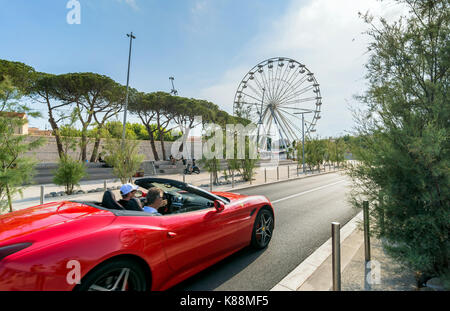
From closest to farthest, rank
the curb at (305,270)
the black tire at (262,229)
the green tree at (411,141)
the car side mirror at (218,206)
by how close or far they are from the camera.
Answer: the green tree at (411,141)
the curb at (305,270)
the car side mirror at (218,206)
the black tire at (262,229)

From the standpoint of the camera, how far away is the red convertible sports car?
1.46 metres

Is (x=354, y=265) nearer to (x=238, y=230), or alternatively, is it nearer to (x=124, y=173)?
(x=238, y=230)

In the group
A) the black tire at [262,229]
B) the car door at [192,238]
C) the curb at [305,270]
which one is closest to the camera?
the car door at [192,238]

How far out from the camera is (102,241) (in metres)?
1.72

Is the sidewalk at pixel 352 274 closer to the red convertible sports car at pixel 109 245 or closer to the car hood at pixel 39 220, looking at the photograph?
the red convertible sports car at pixel 109 245

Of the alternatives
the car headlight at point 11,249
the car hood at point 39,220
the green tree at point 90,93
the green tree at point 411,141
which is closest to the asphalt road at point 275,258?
the green tree at point 411,141

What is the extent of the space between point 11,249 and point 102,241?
53cm

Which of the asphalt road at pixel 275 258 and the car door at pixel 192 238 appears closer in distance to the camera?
the car door at pixel 192 238

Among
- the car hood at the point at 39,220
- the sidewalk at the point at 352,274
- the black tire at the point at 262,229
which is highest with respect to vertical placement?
the car hood at the point at 39,220

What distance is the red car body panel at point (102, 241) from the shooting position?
4.75 feet

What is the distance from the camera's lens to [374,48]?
273 cm

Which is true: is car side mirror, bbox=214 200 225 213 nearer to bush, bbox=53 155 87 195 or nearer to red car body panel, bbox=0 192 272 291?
red car body panel, bbox=0 192 272 291

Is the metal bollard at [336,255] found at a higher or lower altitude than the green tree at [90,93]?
lower

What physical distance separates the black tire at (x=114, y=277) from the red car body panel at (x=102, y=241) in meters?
0.05
